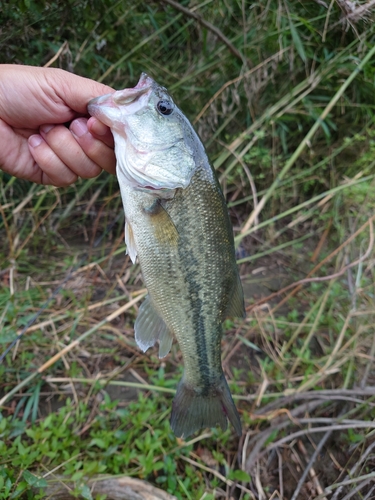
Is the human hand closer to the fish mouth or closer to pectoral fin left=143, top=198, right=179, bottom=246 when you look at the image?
the fish mouth

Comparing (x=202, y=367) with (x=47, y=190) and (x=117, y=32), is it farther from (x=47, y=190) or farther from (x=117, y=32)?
(x=117, y=32)

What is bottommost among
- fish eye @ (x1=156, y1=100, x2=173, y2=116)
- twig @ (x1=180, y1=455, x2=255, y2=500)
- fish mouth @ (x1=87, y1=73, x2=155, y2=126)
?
twig @ (x1=180, y1=455, x2=255, y2=500)

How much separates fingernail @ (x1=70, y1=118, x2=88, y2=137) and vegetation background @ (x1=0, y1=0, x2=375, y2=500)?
664 mm

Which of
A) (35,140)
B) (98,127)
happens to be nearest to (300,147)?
(98,127)

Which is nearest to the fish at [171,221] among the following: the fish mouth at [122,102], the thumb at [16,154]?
the fish mouth at [122,102]

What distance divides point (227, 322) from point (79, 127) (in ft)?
5.51

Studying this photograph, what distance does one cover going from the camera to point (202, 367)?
1.48m

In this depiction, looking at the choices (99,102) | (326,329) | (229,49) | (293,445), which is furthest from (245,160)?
(293,445)

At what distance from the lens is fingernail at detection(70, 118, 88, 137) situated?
144cm

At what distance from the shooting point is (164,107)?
1276 millimetres

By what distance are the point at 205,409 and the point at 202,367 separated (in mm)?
189

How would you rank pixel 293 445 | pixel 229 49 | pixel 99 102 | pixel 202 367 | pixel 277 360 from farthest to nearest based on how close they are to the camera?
pixel 229 49, pixel 277 360, pixel 293 445, pixel 202 367, pixel 99 102

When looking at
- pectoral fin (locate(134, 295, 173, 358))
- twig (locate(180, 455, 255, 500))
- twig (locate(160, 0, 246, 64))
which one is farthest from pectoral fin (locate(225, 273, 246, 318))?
twig (locate(160, 0, 246, 64))

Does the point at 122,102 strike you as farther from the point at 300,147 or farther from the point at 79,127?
the point at 300,147
